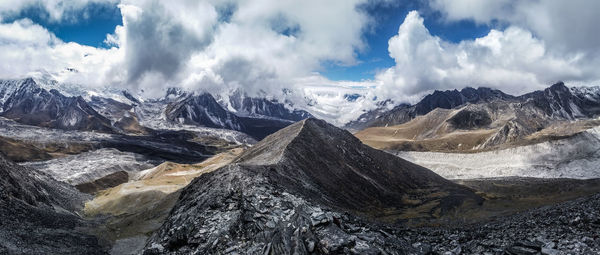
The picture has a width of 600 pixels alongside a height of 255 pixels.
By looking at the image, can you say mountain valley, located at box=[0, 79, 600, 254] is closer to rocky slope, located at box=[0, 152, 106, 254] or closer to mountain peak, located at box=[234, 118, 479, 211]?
rocky slope, located at box=[0, 152, 106, 254]

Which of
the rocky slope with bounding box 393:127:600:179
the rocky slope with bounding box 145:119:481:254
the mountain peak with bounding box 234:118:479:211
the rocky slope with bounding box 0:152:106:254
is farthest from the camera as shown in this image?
the rocky slope with bounding box 393:127:600:179

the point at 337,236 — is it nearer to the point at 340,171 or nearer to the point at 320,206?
the point at 320,206

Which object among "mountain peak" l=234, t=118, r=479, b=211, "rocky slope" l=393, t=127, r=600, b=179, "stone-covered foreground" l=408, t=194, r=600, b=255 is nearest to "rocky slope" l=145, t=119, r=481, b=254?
"mountain peak" l=234, t=118, r=479, b=211

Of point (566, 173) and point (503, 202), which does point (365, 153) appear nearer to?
point (503, 202)

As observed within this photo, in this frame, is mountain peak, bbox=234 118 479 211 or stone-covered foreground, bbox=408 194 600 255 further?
mountain peak, bbox=234 118 479 211

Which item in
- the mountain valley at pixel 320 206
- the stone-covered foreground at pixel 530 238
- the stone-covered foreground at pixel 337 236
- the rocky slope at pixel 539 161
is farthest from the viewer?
the rocky slope at pixel 539 161

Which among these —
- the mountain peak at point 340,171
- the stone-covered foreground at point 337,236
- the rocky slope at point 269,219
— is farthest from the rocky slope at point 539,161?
the stone-covered foreground at point 337,236

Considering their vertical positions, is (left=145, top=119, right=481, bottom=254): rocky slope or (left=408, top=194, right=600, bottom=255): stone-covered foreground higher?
(left=145, top=119, right=481, bottom=254): rocky slope

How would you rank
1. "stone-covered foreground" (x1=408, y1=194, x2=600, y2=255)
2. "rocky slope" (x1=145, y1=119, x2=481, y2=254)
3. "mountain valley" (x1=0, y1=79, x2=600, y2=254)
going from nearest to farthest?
1. "stone-covered foreground" (x1=408, y1=194, x2=600, y2=255)
2. "rocky slope" (x1=145, y1=119, x2=481, y2=254)
3. "mountain valley" (x1=0, y1=79, x2=600, y2=254)

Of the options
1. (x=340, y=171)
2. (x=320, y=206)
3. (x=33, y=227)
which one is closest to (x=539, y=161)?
(x=340, y=171)

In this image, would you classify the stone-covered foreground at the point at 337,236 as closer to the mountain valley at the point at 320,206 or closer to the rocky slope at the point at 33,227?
the mountain valley at the point at 320,206

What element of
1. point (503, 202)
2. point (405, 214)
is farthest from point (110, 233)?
point (503, 202)
